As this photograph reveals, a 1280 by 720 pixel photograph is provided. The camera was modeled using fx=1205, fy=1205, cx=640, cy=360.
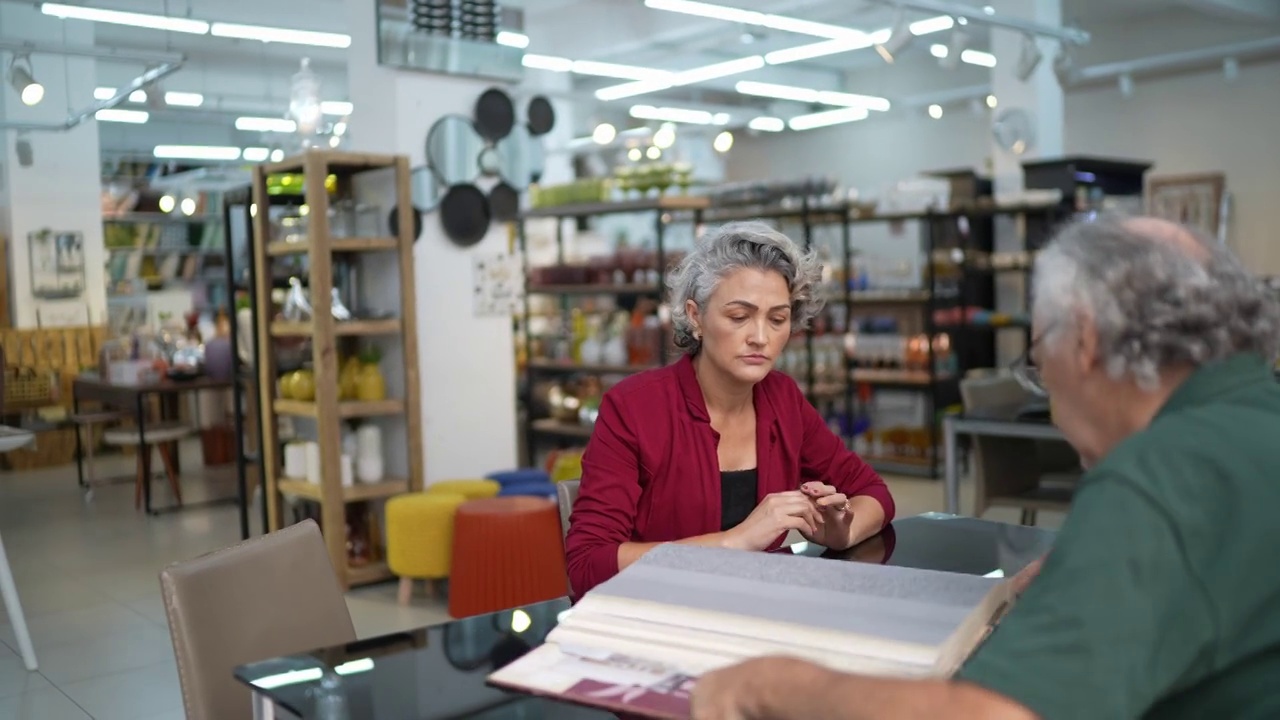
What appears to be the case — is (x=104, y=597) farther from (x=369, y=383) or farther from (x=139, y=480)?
(x=139, y=480)

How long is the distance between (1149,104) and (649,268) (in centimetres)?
839

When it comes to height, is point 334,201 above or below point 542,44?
below

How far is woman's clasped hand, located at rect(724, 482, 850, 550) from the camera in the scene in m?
1.93

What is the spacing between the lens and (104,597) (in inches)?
230

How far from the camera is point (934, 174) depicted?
10367 mm

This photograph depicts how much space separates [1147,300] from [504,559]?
4.20m

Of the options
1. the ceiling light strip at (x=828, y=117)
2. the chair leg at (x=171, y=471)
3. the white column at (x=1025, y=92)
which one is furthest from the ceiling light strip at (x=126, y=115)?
the white column at (x=1025, y=92)

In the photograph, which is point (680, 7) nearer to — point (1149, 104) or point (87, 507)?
point (87, 507)

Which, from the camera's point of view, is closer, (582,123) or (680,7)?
(680,7)

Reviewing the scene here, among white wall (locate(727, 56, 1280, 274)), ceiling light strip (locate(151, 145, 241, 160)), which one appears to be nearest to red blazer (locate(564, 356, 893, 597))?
white wall (locate(727, 56, 1280, 274))

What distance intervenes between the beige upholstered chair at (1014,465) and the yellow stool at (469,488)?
223 centimetres

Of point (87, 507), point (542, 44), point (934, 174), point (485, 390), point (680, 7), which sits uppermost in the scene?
point (542, 44)

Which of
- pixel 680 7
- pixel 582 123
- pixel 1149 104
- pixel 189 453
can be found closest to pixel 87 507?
pixel 189 453

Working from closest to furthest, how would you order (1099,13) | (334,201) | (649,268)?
(334,201) → (649,268) → (1099,13)
